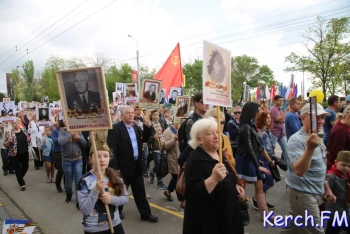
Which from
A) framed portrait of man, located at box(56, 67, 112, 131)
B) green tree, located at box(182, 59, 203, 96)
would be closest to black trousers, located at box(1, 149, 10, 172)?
framed portrait of man, located at box(56, 67, 112, 131)

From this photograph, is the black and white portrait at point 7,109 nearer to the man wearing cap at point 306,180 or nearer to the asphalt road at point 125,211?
the asphalt road at point 125,211

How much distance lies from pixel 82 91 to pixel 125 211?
10.8ft

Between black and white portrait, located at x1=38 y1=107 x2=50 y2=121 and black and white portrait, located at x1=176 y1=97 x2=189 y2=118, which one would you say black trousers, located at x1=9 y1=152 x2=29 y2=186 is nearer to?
black and white portrait, located at x1=38 y1=107 x2=50 y2=121

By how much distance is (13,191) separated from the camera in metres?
7.30

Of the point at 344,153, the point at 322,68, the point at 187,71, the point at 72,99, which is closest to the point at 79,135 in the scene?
the point at 72,99

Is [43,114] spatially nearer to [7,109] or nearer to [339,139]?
[7,109]

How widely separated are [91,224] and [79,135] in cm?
358

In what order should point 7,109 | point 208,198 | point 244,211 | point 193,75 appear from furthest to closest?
1. point 193,75
2. point 7,109
3. point 244,211
4. point 208,198

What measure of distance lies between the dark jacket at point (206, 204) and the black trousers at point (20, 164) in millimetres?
6082

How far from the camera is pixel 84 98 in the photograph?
2916 millimetres

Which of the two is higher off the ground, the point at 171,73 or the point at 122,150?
the point at 171,73

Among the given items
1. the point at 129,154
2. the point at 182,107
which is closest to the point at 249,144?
the point at 129,154

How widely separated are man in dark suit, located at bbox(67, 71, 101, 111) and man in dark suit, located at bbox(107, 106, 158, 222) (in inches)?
74.7

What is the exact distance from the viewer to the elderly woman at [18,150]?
24.0ft
